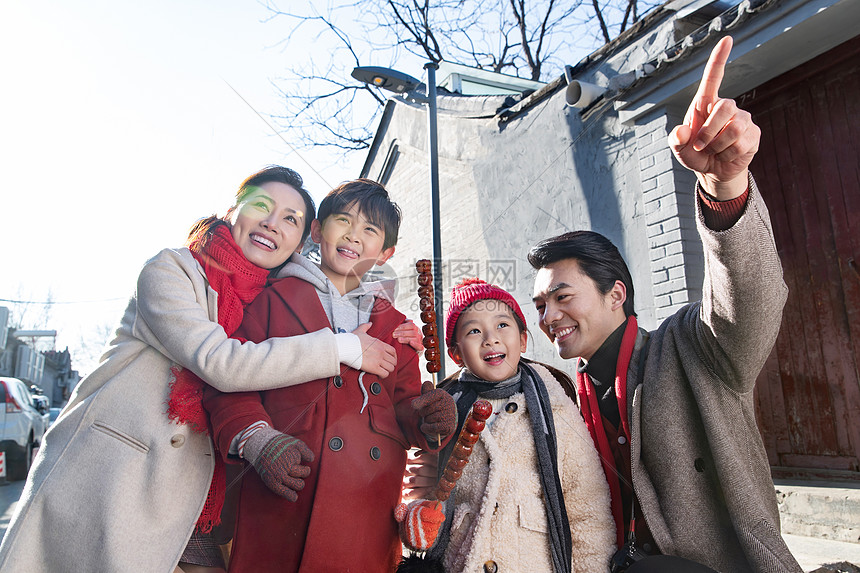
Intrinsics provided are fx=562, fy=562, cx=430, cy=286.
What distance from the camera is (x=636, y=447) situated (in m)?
1.85

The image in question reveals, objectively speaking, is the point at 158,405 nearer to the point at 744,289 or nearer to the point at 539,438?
the point at 539,438

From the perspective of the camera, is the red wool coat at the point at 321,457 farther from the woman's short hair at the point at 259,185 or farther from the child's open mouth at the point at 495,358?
the child's open mouth at the point at 495,358

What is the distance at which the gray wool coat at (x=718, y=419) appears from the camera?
157 cm

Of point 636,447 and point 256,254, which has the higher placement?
point 256,254

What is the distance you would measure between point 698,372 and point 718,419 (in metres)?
0.15

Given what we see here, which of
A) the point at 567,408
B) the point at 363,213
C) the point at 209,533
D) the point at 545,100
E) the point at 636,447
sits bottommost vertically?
the point at 209,533

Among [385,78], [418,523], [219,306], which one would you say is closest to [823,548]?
[418,523]

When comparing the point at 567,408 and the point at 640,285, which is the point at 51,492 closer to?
the point at 567,408

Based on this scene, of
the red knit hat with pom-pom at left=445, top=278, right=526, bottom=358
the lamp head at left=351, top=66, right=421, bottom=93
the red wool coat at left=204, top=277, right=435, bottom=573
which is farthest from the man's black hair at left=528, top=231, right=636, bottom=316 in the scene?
the lamp head at left=351, top=66, right=421, bottom=93

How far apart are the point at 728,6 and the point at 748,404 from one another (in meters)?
3.42

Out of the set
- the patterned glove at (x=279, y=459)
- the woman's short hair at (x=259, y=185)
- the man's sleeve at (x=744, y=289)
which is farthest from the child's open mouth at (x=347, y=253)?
the man's sleeve at (x=744, y=289)

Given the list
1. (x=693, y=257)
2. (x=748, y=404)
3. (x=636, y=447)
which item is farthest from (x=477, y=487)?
(x=693, y=257)

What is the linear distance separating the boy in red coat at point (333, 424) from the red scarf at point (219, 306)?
0.03 metres

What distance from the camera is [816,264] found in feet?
11.9
